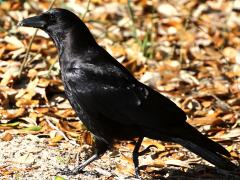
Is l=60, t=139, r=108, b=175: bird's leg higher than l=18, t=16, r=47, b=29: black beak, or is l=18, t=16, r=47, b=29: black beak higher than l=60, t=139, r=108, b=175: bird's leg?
l=18, t=16, r=47, b=29: black beak

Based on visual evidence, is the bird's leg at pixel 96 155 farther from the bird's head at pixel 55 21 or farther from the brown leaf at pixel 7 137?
→ the bird's head at pixel 55 21

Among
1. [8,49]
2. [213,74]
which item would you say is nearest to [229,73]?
[213,74]

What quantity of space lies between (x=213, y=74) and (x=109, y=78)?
2.61m

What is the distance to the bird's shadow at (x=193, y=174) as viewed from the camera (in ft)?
17.9

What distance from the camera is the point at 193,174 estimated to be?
5.54 m

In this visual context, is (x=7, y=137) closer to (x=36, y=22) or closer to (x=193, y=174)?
(x=36, y=22)

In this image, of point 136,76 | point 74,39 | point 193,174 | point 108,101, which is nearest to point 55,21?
point 74,39

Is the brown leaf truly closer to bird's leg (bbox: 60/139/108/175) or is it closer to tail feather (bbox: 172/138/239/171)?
bird's leg (bbox: 60/139/108/175)

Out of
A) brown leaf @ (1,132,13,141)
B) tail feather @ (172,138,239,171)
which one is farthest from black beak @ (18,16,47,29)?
tail feather @ (172,138,239,171)

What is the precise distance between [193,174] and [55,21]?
1.65 metres

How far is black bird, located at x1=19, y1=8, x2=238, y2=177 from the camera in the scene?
5.01 meters

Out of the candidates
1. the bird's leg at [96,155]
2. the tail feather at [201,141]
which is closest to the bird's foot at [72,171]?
the bird's leg at [96,155]

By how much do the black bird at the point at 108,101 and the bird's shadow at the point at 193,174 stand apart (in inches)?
10.7

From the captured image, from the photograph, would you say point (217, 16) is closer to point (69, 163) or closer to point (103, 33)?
point (103, 33)
